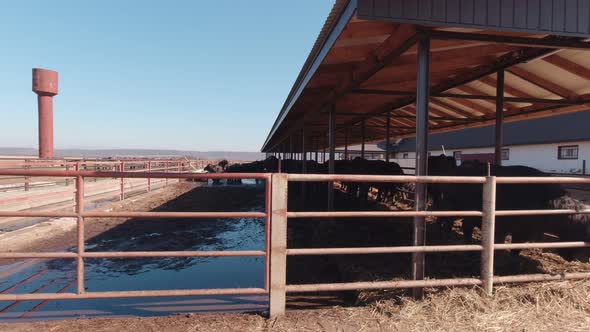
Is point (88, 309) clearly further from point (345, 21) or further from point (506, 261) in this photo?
point (506, 261)

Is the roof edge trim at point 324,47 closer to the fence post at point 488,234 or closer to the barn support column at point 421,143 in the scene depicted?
the barn support column at point 421,143

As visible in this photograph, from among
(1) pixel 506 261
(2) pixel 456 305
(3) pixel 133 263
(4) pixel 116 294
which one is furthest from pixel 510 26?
(3) pixel 133 263

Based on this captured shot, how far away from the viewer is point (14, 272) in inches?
205

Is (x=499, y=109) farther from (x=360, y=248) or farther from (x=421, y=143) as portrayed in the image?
(x=360, y=248)

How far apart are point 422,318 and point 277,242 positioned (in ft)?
5.25

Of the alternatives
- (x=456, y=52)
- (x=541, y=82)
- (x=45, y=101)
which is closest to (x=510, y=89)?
(x=541, y=82)

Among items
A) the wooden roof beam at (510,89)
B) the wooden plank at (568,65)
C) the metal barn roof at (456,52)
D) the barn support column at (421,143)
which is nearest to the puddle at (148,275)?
the barn support column at (421,143)

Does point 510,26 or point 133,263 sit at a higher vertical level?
point 510,26

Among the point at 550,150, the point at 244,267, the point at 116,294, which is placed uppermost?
the point at 550,150

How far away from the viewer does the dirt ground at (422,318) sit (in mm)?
3160

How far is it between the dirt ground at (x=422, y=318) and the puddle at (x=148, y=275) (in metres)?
0.58

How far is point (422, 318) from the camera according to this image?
10.9ft

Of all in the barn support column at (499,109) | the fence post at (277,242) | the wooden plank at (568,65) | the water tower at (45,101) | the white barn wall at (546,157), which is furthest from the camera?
the water tower at (45,101)

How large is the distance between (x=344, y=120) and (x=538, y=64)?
7.76 meters
